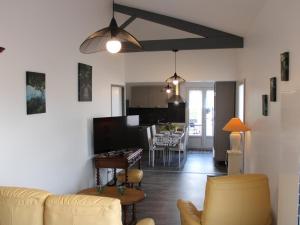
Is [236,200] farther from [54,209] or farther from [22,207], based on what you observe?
[22,207]

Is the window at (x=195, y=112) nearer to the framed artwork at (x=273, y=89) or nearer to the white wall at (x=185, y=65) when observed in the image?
the white wall at (x=185, y=65)

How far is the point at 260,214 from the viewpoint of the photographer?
3025 millimetres

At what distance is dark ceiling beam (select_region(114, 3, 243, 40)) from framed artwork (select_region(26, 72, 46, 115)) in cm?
288

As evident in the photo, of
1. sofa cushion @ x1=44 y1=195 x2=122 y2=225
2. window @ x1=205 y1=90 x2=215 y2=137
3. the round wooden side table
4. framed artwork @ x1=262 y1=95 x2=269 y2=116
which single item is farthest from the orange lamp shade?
window @ x1=205 y1=90 x2=215 y2=137

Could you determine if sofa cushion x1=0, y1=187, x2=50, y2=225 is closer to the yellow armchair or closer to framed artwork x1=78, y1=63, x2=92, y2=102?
the yellow armchair

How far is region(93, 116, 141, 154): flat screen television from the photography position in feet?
18.0

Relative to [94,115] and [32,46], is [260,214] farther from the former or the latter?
[94,115]

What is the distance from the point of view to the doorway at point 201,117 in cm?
1065

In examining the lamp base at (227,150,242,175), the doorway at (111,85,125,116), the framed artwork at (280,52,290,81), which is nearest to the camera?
the framed artwork at (280,52,290,81)

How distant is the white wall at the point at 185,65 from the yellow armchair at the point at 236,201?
15.1 ft

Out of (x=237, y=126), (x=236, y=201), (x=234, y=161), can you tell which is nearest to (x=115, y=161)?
(x=237, y=126)

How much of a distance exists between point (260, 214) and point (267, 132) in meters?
1.27

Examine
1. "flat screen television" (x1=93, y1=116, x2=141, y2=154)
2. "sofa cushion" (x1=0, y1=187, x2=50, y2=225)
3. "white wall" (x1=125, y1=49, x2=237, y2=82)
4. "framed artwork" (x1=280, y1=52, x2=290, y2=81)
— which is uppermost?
"white wall" (x1=125, y1=49, x2=237, y2=82)

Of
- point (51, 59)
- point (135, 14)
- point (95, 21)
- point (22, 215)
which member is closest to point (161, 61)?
point (135, 14)
